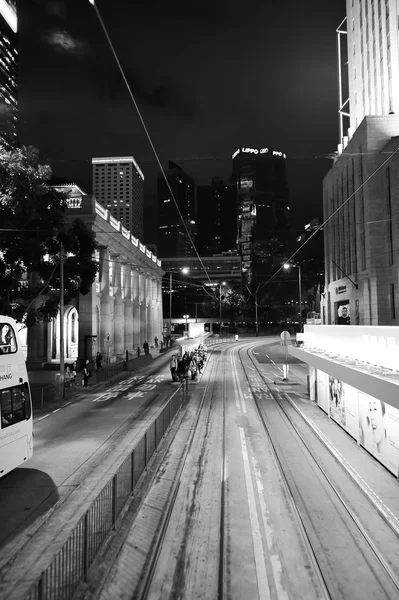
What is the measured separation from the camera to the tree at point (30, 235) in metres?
21.8

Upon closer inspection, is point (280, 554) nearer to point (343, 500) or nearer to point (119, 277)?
point (343, 500)

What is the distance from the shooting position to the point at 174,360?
90.9ft

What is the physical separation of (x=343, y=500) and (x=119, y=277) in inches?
1501

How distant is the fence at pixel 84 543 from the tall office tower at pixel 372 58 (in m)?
46.9

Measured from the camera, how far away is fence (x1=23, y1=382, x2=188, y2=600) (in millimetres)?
5391

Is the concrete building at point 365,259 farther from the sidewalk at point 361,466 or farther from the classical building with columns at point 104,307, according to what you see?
the classical building with columns at point 104,307

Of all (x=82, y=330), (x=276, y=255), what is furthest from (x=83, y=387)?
(x=276, y=255)

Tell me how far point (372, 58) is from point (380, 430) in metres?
51.8

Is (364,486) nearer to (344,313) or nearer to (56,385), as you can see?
(56,385)

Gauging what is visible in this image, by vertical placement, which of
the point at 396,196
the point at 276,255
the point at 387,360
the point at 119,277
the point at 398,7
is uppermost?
the point at 398,7

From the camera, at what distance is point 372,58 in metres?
46.8

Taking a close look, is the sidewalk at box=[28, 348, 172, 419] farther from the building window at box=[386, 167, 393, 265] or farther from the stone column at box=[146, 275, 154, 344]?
the building window at box=[386, 167, 393, 265]

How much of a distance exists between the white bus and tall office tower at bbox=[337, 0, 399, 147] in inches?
1817

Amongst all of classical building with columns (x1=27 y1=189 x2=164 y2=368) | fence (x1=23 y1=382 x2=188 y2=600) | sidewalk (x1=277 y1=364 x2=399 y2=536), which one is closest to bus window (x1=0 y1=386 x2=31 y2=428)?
fence (x1=23 y1=382 x2=188 y2=600)
